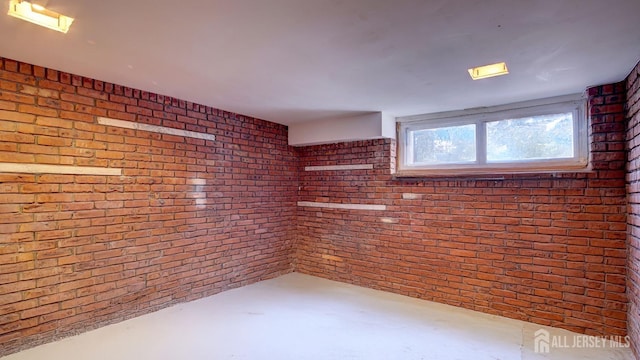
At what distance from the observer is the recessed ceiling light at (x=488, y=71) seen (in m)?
2.75

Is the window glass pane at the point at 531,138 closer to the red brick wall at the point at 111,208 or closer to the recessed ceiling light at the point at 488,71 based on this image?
the recessed ceiling light at the point at 488,71

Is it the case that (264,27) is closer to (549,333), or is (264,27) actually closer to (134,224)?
(134,224)

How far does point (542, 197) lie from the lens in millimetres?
3533

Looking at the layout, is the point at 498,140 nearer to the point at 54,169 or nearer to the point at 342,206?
the point at 342,206

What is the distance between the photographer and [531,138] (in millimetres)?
3697

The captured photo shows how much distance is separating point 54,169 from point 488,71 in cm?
396

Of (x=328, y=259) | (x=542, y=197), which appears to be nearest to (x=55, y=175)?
(x=328, y=259)

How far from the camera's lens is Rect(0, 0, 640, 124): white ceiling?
1.89 meters

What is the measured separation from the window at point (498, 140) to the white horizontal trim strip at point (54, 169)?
11.7 ft

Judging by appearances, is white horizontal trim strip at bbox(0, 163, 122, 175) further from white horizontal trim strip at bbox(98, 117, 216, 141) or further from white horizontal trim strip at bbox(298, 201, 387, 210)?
white horizontal trim strip at bbox(298, 201, 387, 210)

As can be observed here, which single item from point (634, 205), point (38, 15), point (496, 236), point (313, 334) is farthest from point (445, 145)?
point (38, 15)

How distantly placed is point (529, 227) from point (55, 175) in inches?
187

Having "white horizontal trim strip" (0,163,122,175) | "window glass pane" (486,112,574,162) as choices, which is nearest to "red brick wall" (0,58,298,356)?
"white horizontal trim strip" (0,163,122,175)

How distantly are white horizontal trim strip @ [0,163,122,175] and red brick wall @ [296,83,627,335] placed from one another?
3028 millimetres
